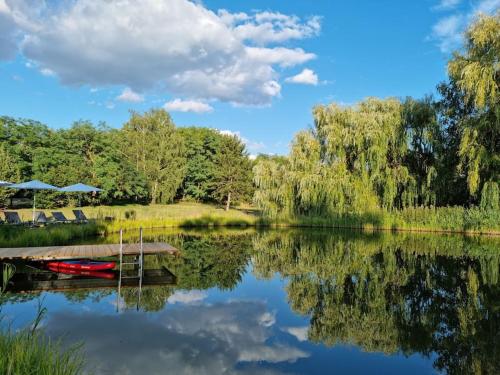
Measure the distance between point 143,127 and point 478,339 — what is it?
34468 millimetres

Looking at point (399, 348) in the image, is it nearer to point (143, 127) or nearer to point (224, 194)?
point (224, 194)

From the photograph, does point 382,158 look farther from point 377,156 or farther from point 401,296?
point 401,296

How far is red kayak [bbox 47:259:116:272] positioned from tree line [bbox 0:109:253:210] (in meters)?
20.6

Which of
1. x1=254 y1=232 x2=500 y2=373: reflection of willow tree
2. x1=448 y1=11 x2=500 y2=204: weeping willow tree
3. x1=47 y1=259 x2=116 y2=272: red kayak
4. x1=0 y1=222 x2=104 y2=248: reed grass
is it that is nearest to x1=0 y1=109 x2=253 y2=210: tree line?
x1=0 y1=222 x2=104 y2=248: reed grass

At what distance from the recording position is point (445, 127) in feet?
75.2

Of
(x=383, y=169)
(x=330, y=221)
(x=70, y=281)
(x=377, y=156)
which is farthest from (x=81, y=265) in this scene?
(x=383, y=169)

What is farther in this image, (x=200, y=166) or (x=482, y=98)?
(x=200, y=166)

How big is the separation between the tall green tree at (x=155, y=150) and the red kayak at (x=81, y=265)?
25.7m

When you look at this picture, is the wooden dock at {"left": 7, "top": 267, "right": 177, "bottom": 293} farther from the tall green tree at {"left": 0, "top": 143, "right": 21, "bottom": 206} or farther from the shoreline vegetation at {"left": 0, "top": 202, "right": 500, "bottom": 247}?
the tall green tree at {"left": 0, "top": 143, "right": 21, "bottom": 206}

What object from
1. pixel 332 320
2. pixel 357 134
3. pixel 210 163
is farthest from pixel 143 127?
pixel 332 320

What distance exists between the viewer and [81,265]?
395 inches

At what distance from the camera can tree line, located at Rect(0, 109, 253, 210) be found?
3006cm

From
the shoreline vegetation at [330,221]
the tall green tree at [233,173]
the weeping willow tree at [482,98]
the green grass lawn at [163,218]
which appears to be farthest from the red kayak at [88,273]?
the tall green tree at [233,173]

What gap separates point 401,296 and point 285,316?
2.82m
